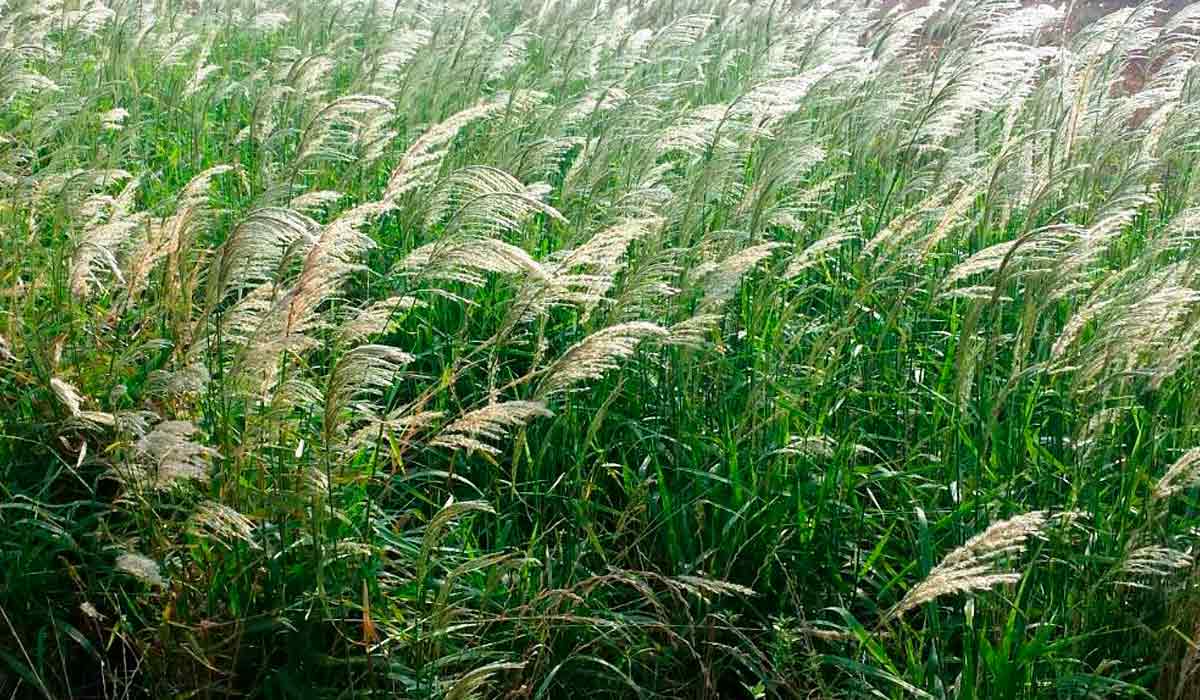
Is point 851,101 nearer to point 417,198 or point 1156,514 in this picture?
point 417,198

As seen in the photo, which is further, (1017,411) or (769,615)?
(1017,411)

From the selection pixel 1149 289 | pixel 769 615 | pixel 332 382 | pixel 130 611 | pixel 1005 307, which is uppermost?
pixel 1149 289

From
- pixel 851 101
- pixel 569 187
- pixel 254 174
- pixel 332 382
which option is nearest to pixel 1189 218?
pixel 569 187

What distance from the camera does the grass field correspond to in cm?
263

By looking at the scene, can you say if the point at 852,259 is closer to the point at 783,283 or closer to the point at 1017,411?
the point at 783,283

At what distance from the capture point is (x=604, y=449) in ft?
10.6

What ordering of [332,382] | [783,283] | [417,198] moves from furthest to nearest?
[417,198] < [783,283] < [332,382]

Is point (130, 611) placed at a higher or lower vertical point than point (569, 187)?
lower

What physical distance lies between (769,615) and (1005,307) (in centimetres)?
156

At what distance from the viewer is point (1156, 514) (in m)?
2.81

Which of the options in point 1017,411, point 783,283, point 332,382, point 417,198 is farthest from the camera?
point 417,198

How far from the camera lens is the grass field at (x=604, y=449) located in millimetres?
2633

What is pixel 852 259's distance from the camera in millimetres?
4121

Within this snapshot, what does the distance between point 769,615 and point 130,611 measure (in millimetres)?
1460
